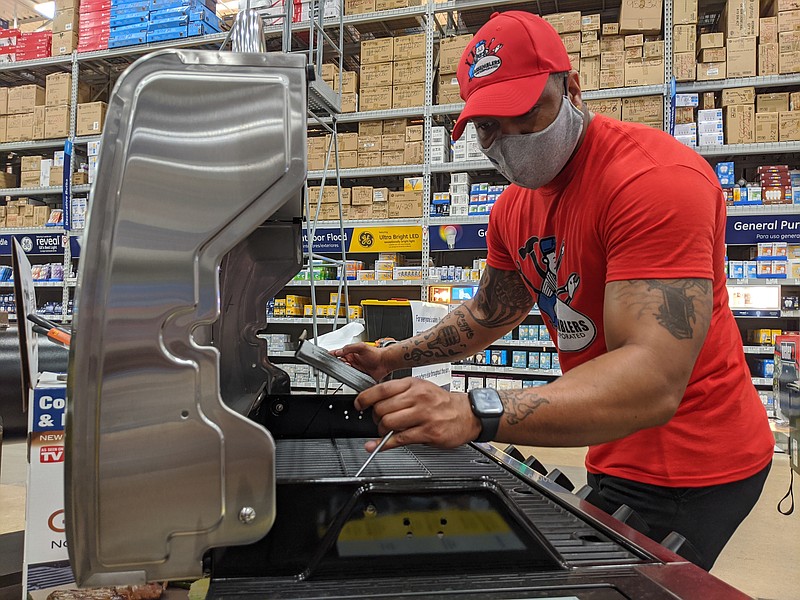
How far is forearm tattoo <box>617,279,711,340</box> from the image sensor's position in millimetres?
832

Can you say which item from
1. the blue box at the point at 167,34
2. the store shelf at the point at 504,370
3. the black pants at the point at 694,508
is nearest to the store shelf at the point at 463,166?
the store shelf at the point at 504,370

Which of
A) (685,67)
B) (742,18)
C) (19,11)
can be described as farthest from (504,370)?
(19,11)

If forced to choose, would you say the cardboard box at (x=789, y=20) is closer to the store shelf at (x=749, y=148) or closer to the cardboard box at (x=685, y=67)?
the cardboard box at (x=685, y=67)

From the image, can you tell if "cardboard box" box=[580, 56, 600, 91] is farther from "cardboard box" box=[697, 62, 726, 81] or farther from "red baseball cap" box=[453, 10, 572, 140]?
"red baseball cap" box=[453, 10, 572, 140]

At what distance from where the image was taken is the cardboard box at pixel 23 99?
5789 millimetres

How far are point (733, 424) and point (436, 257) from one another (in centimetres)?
431

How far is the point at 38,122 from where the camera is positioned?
18.9 ft

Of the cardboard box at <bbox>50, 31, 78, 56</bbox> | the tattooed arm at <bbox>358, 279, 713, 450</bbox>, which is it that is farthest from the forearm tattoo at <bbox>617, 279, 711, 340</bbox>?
the cardboard box at <bbox>50, 31, 78, 56</bbox>

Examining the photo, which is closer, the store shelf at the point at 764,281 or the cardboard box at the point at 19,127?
the store shelf at the point at 764,281

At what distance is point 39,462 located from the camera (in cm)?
111

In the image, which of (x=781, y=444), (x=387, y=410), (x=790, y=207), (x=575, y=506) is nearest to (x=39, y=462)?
(x=387, y=410)

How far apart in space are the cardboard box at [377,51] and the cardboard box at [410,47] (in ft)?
0.17

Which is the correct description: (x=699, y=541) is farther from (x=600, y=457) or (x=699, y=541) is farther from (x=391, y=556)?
(x=391, y=556)

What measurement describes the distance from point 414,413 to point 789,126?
4573 millimetres
